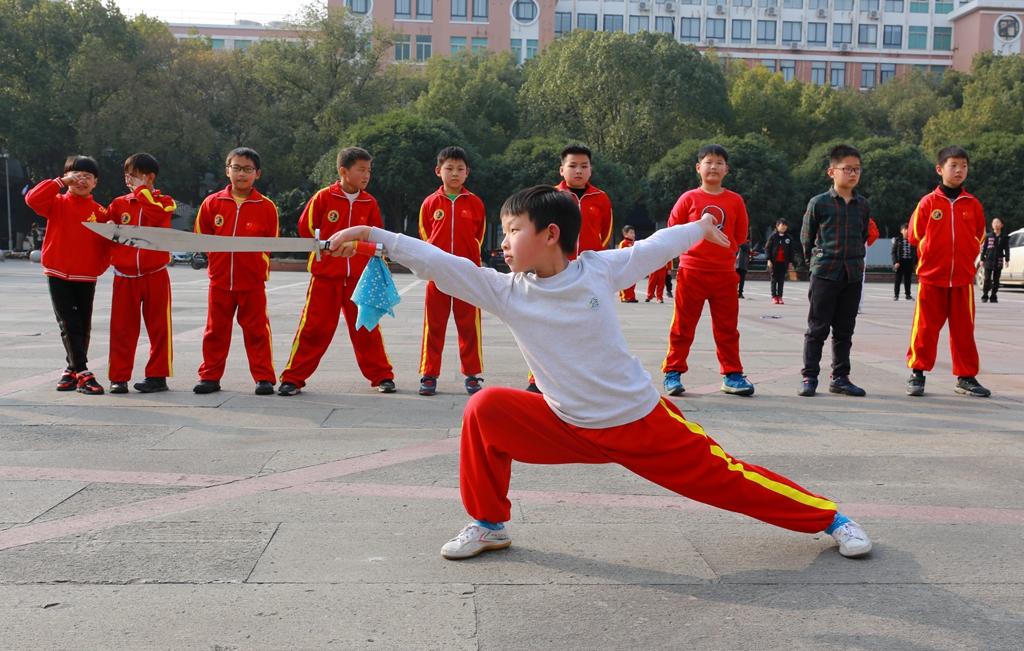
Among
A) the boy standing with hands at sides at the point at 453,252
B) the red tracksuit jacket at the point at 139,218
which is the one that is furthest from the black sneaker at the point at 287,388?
the red tracksuit jacket at the point at 139,218

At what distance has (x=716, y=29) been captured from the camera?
258 feet

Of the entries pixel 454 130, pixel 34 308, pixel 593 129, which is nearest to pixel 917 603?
pixel 34 308

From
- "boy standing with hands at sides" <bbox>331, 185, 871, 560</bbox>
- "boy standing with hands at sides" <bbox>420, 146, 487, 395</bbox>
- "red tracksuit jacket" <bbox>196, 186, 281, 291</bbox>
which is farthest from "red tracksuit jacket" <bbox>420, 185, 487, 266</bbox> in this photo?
"boy standing with hands at sides" <bbox>331, 185, 871, 560</bbox>

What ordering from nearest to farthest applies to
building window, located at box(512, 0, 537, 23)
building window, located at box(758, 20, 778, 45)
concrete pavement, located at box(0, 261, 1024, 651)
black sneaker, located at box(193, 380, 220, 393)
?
concrete pavement, located at box(0, 261, 1024, 651), black sneaker, located at box(193, 380, 220, 393), building window, located at box(512, 0, 537, 23), building window, located at box(758, 20, 778, 45)

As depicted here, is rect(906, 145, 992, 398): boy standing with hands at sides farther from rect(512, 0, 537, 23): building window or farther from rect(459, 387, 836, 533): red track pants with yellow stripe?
rect(512, 0, 537, 23): building window

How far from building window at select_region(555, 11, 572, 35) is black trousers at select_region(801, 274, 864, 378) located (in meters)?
74.0

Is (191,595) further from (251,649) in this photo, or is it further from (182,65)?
(182,65)

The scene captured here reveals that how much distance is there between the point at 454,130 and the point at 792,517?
37.7 metres

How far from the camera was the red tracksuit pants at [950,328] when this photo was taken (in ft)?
23.9

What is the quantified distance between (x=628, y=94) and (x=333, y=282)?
38.7m

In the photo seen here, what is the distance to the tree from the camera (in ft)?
142

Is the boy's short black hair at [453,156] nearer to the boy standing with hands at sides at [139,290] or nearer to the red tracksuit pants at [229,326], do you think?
the red tracksuit pants at [229,326]

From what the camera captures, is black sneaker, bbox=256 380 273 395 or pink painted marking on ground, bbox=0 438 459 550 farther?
black sneaker, bbox=256 380 273 395

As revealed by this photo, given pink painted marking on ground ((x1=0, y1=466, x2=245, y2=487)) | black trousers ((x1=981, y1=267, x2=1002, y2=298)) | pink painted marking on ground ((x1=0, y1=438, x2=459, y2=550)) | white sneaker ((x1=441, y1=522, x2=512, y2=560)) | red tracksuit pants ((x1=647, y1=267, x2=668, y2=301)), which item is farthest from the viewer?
black trousers ((x1=981, y1=267, x2=1002, y2=298))
